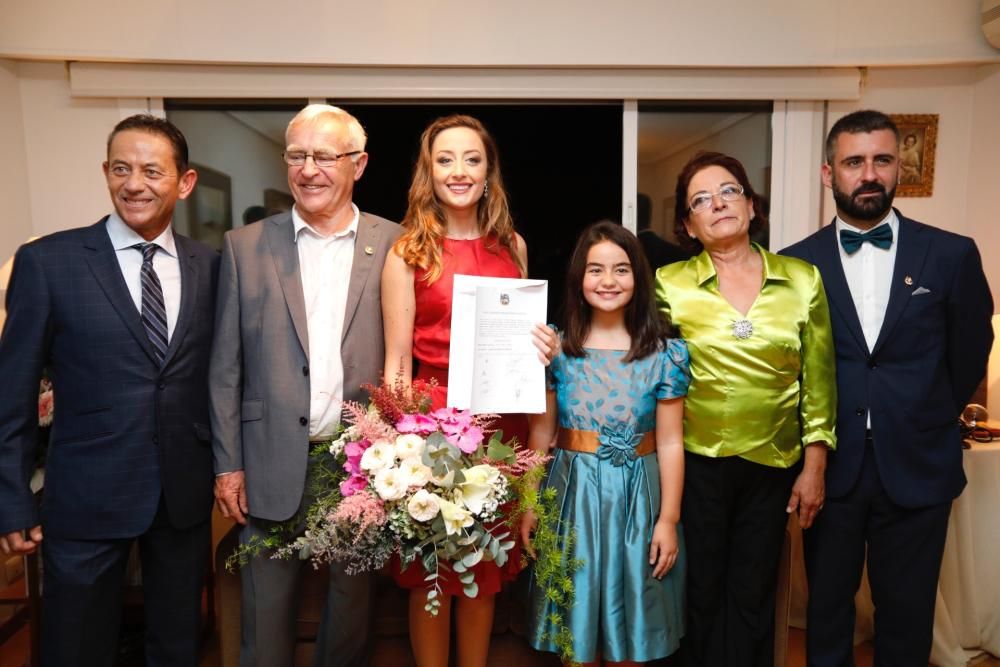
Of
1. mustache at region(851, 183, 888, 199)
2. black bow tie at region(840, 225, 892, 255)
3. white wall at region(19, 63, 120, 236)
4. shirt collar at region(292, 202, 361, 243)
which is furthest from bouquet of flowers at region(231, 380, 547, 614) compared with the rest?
white wall at region(19, 63, 120, 236)

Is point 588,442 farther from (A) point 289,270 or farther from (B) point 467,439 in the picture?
(A) point 289,270

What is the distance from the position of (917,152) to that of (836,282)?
1.89 meters

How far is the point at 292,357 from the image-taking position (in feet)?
6.50

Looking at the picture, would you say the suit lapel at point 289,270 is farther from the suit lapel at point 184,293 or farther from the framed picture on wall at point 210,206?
the framed picture on wall at point 210,206

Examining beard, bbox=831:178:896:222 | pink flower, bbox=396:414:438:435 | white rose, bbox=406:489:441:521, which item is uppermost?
beard, bbox=831:178:896:222

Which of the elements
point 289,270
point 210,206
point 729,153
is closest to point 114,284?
point 289,270

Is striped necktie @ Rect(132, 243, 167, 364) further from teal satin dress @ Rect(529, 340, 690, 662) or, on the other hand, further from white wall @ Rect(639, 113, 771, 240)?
white wall @ Rect(639, 113, 771, 240)

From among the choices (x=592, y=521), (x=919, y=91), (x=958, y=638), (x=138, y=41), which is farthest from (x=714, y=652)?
(x=138, y=41)

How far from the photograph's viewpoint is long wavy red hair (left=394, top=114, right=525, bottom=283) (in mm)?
2084

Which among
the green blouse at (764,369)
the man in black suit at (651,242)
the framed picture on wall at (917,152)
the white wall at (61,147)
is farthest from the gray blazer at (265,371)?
the framed picture on wall at (917,152)

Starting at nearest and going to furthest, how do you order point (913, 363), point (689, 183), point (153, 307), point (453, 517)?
point (453, 517), point (153, 307), point (913, 363), point (689, 183)

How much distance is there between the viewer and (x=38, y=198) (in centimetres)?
337

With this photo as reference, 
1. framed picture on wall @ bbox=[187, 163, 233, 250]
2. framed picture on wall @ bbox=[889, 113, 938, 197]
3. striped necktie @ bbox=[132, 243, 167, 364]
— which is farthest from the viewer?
framed picture on wall @ bbox=[187, 163, 233, 250]

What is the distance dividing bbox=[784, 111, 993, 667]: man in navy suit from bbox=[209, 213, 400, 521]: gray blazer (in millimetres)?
1553
